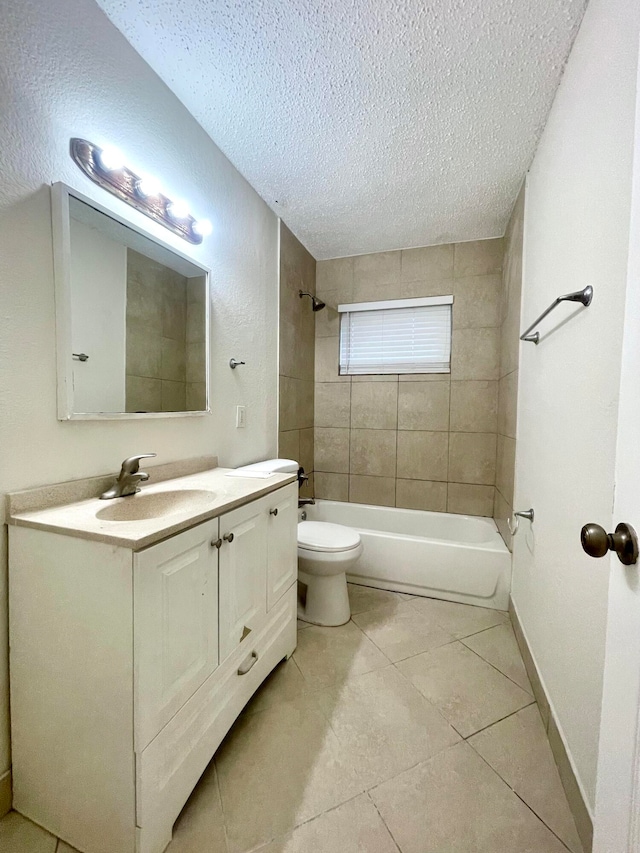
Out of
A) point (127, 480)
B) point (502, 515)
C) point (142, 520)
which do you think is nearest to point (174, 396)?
point (127, 480)

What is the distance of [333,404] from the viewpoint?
289 cm

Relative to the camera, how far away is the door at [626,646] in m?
0.44

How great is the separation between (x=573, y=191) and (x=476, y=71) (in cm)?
62

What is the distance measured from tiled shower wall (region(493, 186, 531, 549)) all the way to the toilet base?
1029 millimetres

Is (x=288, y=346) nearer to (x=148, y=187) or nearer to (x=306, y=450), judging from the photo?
(x=306, y=450)

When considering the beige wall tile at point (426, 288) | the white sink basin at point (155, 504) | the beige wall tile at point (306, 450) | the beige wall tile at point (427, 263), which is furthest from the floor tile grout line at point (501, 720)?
the beige wall tile at point (427, 263)

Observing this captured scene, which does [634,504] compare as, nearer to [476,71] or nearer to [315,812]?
[315,812]

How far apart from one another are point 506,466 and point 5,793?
239 centimetres

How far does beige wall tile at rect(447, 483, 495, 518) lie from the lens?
8.31 ft

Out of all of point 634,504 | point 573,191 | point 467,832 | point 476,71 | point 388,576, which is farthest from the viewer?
point 388,576

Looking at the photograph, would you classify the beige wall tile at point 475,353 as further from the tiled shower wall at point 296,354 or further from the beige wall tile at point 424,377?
the tiled shower wall at point 296,354

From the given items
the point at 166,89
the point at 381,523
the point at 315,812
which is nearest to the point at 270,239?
the point at 166,89

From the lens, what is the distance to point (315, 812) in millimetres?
953

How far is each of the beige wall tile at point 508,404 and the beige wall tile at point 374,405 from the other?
74 cm
